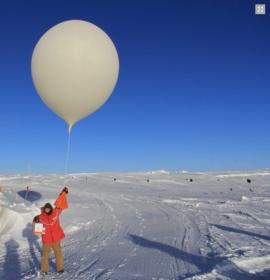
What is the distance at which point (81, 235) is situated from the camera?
1232 centimetres

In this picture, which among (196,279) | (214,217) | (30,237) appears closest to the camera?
(196,279)

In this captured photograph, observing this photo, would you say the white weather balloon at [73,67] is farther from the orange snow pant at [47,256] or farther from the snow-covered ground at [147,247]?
the snow-covered ground at [147,247]

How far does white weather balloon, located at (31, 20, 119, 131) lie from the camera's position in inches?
360

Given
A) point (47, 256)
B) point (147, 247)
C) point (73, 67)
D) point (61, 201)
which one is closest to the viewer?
point (47, 256)

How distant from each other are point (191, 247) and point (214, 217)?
271 inches

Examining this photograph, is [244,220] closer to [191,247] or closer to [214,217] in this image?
Answer: [214,217]

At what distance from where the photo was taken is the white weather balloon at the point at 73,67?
916 centimetres

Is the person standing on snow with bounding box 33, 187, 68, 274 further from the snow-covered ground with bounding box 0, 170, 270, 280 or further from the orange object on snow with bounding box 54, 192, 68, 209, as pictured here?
the snow-covered ground with bounding box 0, 170, 270, 280

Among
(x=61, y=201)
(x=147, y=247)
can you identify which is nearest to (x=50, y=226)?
(x=61, y=201)

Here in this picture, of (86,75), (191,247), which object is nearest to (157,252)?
(191,247)

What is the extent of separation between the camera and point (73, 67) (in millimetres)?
9156

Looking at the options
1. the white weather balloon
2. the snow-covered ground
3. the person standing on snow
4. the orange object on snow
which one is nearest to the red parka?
the person standing on snow

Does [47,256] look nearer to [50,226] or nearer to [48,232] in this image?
[48,232]

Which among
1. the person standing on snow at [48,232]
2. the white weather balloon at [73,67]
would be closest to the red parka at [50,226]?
the person standing on snow at [48,232]
